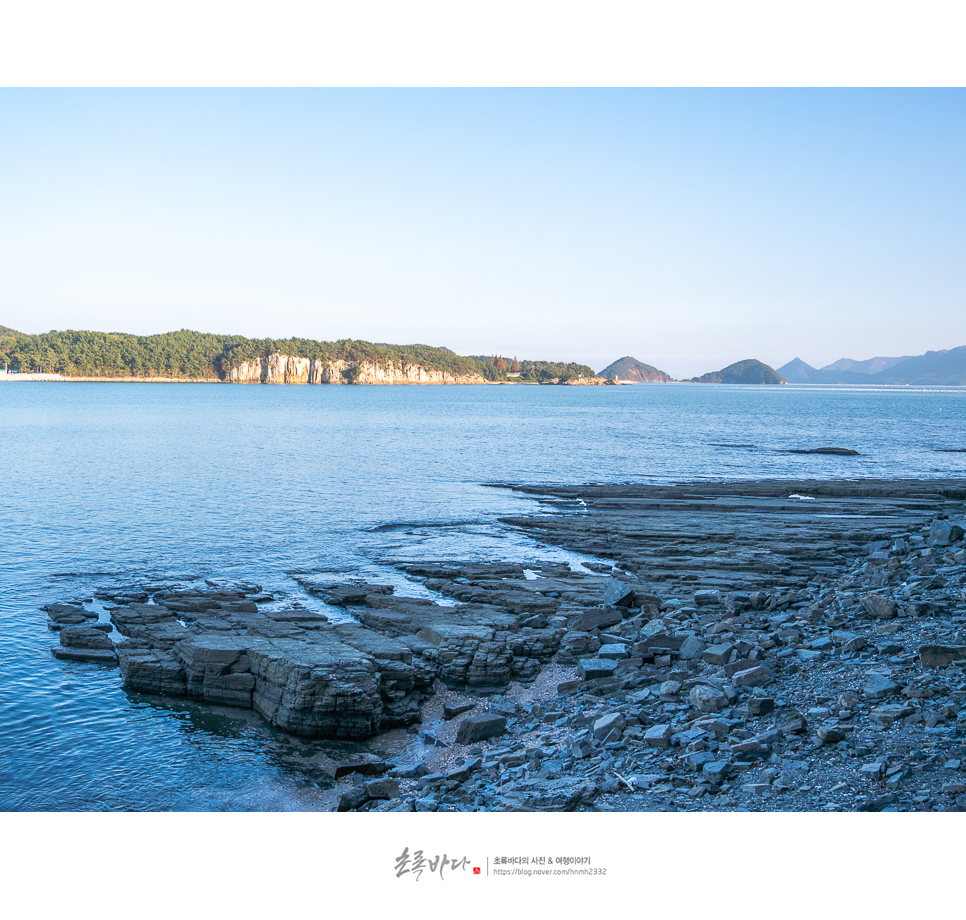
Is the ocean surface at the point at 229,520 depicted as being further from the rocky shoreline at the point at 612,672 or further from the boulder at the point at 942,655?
the boulder at the point at 942,655

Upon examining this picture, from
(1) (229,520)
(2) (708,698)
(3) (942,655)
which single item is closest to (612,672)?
(2) (708,698)

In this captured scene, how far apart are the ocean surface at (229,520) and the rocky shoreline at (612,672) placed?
1128mm

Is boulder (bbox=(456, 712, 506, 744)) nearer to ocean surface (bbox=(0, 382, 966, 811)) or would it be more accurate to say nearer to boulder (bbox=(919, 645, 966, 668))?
ocean surface (bbox=(0, 382, 966, 811))

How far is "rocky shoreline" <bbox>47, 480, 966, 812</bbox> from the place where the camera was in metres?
9.81

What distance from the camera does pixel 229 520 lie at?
112ft

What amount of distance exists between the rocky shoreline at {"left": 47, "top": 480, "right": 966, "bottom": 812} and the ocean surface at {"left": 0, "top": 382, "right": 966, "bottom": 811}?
1.13m

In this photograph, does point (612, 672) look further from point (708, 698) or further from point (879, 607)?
point (879, 607)

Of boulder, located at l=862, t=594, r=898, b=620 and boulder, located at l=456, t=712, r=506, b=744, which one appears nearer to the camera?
boulder, located at l=456, t=712, r=506, b=744

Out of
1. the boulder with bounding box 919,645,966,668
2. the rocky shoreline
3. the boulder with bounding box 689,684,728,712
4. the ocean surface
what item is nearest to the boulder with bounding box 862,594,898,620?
the rocky shoreline

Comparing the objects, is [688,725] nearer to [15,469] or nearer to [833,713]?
[833,713]

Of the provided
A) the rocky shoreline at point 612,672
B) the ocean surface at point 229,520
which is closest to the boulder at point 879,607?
the rocky shoreline at point 612,672

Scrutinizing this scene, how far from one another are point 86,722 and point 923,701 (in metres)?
14.9

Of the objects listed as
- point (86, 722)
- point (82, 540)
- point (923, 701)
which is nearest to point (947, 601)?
point (923, 701)

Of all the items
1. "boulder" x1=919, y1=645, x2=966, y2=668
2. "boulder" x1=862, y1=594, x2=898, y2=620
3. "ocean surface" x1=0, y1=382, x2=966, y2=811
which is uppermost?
"boulder" x1=919, y1=645, x2=966, y2=668
